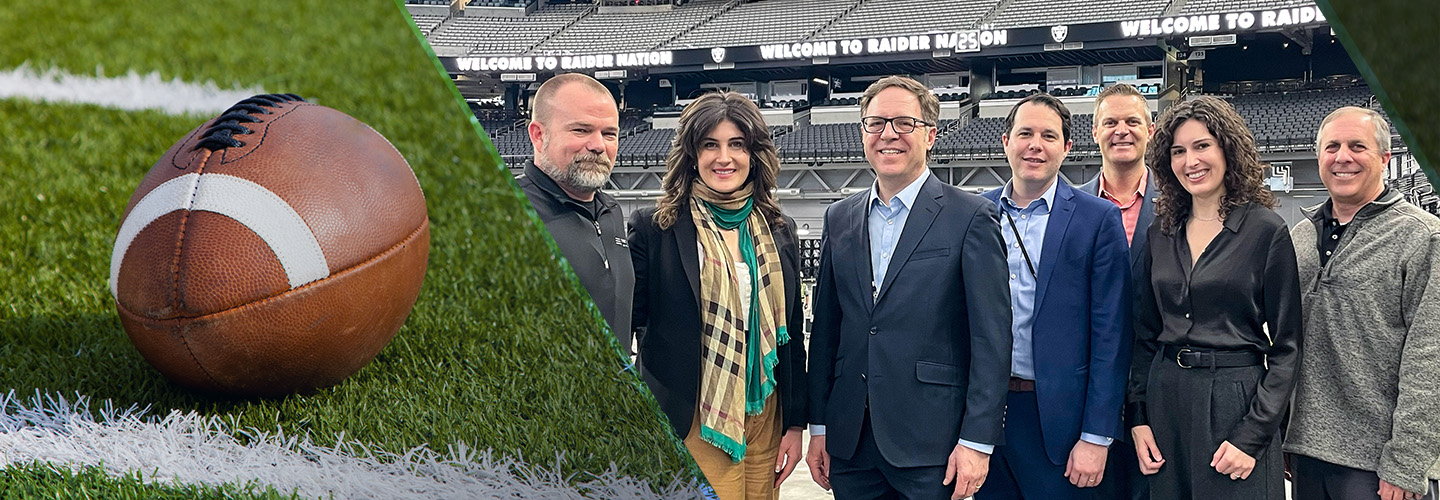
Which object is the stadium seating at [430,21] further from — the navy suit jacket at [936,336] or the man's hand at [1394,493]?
the man's hand at [1394,493]

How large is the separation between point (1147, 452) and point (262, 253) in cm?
143

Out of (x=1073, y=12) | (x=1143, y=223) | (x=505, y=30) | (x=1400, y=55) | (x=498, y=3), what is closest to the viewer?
(x=1400, y=55)

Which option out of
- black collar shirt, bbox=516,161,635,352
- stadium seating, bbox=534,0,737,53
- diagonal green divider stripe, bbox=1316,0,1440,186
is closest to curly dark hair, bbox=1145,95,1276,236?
diagonal green divider stripe, bbox=1316,0,1440,186

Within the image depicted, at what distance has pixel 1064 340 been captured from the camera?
1512 mm

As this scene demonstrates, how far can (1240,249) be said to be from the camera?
56.4 inches

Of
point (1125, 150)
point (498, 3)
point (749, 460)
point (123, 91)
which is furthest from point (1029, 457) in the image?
point (498, 3)

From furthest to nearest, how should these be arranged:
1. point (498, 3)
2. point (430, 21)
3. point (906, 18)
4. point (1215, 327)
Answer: point (906, 18)
point (430, 21)
point (498, 3)
point (1215, 327)

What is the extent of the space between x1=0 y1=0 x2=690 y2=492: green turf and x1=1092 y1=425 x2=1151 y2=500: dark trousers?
2.61 feet

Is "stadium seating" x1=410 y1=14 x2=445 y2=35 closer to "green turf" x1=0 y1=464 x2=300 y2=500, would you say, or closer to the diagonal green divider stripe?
"green turf" x1=0 y1=464 x2=300 y2=500

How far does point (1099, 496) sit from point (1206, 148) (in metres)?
0.61

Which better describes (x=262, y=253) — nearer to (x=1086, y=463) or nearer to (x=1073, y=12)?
(x=1086, y=463)

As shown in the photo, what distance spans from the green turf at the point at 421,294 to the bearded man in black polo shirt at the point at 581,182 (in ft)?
0.45

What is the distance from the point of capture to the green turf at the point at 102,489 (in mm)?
1341

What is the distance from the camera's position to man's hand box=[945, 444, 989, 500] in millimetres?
1333
